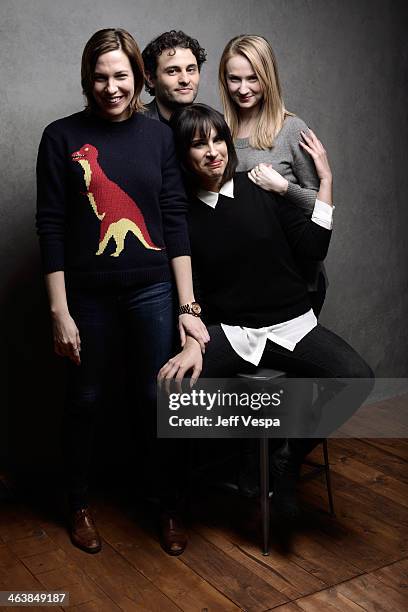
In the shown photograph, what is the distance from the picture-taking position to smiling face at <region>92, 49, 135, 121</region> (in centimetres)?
212

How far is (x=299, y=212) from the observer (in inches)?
96.7

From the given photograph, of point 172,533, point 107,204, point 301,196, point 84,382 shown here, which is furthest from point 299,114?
point 172,533

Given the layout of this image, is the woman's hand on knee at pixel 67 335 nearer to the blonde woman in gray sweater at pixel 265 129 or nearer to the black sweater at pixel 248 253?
the black sweater at pixel 248 253

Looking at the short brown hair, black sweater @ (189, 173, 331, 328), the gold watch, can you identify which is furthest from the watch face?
the short brown hair

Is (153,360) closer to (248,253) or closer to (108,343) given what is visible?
(108,343)

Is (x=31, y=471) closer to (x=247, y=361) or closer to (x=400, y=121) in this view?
(x=247, y=361)

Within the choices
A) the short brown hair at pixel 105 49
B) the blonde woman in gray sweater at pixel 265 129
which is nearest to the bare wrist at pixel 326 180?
the blonde woman in gray sweater at pixel 265 129

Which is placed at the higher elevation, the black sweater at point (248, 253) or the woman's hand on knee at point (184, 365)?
the black sweater at point (248, 253)

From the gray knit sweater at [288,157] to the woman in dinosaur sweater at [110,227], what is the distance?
0.30 metres

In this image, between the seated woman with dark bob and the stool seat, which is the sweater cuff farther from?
the stool seat

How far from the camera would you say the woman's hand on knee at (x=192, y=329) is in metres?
2.31

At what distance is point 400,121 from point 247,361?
6.38 feet

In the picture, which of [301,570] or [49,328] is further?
[49,328]

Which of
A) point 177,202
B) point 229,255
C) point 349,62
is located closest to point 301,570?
point 229,255
